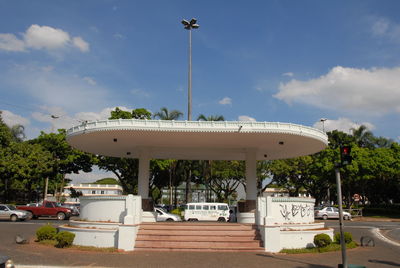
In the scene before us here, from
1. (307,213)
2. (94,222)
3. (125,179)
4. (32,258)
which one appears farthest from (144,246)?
(125,179)

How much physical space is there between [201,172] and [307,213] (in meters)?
30.4

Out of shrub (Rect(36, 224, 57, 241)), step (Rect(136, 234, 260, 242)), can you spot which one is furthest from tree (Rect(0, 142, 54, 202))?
step (Rect(136, 234, 260, 242))

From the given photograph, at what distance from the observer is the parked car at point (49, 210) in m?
31.1

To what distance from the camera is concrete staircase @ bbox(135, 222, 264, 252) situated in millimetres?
14023

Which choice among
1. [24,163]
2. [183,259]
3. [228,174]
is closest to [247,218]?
[183,259]

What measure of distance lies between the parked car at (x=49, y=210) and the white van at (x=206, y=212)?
1067 centimetres

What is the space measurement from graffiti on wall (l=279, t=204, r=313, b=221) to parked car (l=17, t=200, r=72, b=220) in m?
21.9

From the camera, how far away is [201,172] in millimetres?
46250

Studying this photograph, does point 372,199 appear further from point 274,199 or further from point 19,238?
point 19,238

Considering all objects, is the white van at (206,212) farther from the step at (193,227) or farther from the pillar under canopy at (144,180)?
the step at (193,227)

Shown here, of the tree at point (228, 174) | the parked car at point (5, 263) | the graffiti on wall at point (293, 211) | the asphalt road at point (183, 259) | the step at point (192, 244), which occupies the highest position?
the tree at point (228, 174)

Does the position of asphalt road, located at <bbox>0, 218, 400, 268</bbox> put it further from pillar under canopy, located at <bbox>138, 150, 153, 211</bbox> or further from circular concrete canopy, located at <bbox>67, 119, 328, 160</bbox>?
pillar under canopy, located at <bbox>138, 150, 153, 211</bbox>

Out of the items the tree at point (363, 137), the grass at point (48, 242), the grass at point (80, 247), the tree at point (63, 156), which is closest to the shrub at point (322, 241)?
the grass at point (80, 247)

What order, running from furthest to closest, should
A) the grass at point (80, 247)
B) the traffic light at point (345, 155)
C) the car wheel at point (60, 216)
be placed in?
1. the car wheel at point (60, 216)
2. the grass at point (80, 247)
3. the traffic light at point (345, 155)
